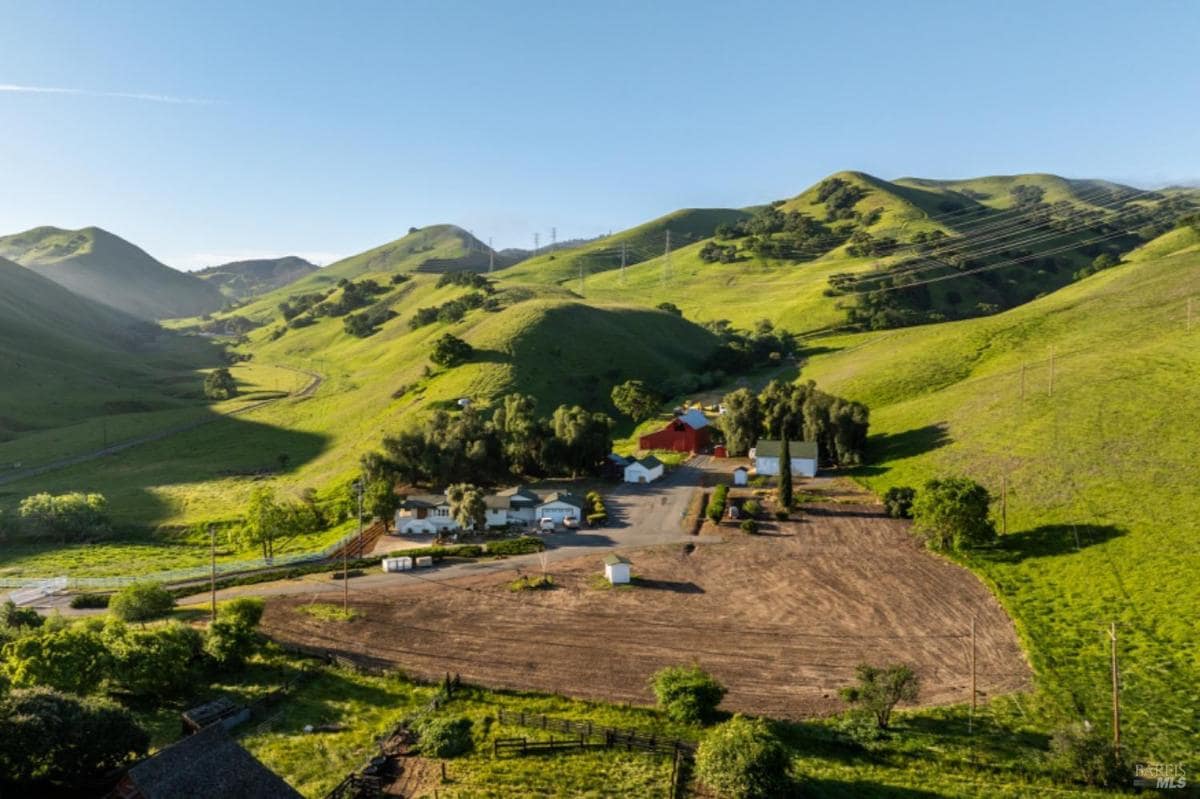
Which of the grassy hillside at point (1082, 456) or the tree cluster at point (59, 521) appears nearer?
the grassy hillside at point (1082, 456)

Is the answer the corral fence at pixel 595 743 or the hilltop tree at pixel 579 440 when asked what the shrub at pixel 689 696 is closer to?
the corral fence at pixel 595 743

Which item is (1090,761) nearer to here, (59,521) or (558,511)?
(558,511)

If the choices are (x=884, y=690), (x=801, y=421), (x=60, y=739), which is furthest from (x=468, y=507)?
(x=801, y=421)

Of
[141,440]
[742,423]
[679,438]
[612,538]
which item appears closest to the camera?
[612,538]

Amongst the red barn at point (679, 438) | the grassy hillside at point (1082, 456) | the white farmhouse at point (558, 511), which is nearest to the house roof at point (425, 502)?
the white farmhouse at point (558, 511)

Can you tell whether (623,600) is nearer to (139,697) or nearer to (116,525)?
(139,697)
